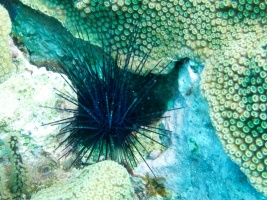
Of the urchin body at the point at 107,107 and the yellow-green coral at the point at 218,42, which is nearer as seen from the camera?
the yellow-green coral at the point at 218,42

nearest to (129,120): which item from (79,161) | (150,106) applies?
(150,106)

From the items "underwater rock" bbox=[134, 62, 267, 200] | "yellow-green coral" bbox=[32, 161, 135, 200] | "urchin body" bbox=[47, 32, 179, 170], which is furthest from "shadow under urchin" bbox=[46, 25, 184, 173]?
"yellow-green coral" bbox=[32, 161, 135, 200]

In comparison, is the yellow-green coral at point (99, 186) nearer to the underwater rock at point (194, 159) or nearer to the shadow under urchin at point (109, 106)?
the shadow under urchin at point (109, 106)

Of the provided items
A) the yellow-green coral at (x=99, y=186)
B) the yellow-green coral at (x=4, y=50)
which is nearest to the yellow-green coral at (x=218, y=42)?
the yellow-green coral at (x=4, y=50)

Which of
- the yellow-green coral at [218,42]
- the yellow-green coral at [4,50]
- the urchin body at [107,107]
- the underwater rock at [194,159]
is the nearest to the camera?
the yellow-green coral at [218,42]

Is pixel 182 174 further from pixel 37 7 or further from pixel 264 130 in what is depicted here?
pixel 37 7

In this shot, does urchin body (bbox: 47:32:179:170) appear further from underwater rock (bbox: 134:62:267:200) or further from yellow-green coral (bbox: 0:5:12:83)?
yellow-green coral (bbox: 0:5:12:83)

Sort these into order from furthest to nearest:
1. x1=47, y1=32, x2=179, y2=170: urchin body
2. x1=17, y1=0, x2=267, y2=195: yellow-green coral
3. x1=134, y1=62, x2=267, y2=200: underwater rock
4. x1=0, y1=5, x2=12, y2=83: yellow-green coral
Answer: x1=47, y1=32, x2=179, y2=170: urchin body, x1=0, y1=5, x2=12, y2=83: yellow-green coral, x1=134, y1=62, x2=267, y2=200: underwater rock, x1=17, y1=0, x2=267, y2=195: yellow-green coral
